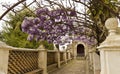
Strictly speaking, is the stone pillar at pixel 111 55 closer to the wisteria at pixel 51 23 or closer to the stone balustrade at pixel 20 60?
the stone balustrade at pixel 20 60

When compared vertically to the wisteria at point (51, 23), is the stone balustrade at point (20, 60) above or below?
below

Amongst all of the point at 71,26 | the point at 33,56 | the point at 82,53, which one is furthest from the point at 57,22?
the point at 82,53

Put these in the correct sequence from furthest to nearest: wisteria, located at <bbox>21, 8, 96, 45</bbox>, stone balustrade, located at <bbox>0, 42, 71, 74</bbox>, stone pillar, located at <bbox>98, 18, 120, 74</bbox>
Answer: wisteria, located at <bbox>21, 8, 96, 45</bbox> < stone balustrade, located at <bbox>0, 42, 71, 74</bbox> < stone pillar, located at <bbox>98, 18, 120, 74</bbox>

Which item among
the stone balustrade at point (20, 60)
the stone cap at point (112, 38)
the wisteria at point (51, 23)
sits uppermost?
the wisteria at point (51, 23)

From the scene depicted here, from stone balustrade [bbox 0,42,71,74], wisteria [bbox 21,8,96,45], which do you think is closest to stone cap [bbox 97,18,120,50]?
stone balustrade [bbox 0,42,71,74]

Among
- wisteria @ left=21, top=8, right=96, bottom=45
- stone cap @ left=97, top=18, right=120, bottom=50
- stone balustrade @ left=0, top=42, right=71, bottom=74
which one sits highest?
wisteria @ left=21, top=8, right=96, bottom=45

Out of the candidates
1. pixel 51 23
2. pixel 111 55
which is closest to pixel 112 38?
pixel 111 55

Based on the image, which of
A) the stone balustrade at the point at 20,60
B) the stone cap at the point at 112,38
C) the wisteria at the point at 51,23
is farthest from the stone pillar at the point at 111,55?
the wisteria at the point at 51,23

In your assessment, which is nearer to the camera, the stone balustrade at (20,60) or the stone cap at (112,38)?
the stone cap at (112,38)

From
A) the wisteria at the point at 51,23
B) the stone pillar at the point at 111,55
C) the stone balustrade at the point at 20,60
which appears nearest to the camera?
the stone pillar at the point at 111,55

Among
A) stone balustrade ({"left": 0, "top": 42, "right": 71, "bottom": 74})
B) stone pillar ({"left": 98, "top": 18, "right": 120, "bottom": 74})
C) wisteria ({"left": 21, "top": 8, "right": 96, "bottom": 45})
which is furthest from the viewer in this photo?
wisteria ({"left": 21, "top": 8, "right": 96, "bottom": 45})

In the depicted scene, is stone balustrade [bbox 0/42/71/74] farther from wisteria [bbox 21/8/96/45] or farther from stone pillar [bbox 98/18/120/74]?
stone pillar [bbox 98/18/120/74]

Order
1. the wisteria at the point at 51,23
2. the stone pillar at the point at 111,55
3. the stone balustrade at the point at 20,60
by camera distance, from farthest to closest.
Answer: the wisteria at the point at 51,23
the stone balustrade at the point at 20,60
the stone pillar at the point at 111,55

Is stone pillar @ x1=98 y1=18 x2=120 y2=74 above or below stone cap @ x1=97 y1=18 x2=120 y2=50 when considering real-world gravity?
below
